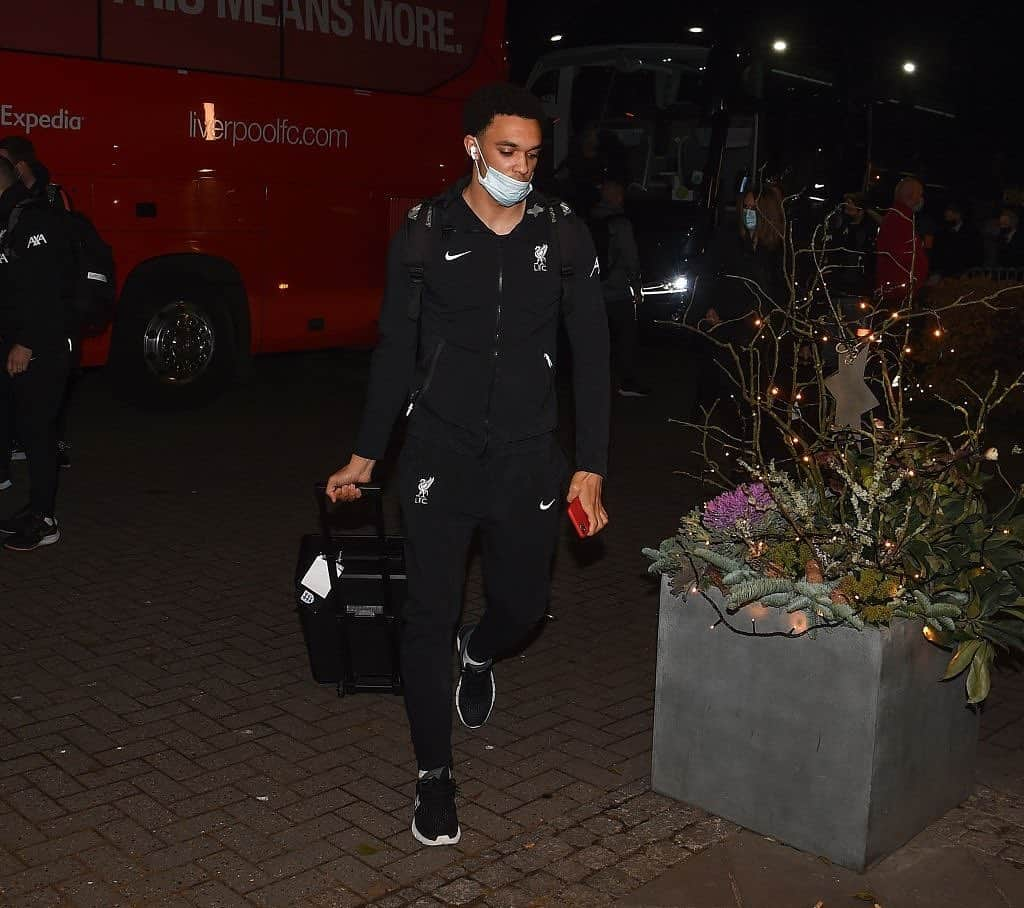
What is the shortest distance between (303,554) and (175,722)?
795mm

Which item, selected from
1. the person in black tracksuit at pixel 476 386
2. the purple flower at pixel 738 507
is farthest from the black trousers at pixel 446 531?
the purple flower at pixel 738 507

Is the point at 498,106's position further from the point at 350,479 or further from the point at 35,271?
the point at 35,271

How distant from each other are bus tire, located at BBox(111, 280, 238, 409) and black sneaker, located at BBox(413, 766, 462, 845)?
8359mm

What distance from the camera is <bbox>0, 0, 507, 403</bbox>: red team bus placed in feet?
36.3

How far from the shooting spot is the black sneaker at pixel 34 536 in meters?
7.44

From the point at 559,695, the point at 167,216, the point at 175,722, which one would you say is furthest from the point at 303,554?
the point at 167,216

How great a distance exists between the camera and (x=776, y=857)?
414 cm

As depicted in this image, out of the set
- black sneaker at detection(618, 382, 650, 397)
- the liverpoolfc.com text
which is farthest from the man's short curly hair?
black sneaker at detection(618, 382, 650, 397)

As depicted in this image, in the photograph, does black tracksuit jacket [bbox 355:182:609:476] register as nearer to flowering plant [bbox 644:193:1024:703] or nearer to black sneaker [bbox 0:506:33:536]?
flowering plant [bbox 644:193:1024:703]

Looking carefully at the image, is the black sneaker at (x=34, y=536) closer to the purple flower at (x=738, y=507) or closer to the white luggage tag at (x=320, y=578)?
the white luggage tag at (x=320, y=578)

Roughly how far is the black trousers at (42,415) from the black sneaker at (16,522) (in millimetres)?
52

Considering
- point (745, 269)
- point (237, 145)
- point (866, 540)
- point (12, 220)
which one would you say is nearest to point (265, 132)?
point (237, 145)

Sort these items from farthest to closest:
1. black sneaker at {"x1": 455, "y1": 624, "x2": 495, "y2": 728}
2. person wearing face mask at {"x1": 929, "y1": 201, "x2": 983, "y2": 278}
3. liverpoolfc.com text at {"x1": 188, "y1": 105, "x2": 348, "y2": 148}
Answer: person wearing face mask at {"x1": 929, "y1": 201, "x2": 983, "y2": 278} < liverpoolfc.com text at {"x1": 188, "y1": 105, "x2": 348, "y2": 148} < black sneaker at {"x1": 455, "y1": 624, "x2": 495, "y2": 728}

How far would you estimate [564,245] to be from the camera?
4207 millimetres
